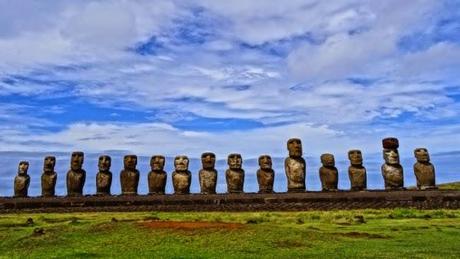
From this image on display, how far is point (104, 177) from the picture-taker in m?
33.4

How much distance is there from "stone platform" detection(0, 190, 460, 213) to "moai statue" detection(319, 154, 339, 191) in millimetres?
1257

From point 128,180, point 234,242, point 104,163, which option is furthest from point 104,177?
point 234,242

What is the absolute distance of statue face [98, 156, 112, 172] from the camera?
33.7 meters

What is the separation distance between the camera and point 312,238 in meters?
16.1

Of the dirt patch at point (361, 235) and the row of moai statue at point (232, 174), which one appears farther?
the row of moai statue at point (232, 174)

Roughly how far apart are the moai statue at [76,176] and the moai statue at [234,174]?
7538 millimetres

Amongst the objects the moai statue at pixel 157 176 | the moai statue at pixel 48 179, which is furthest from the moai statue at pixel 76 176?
the moai statue at pixel 157 176

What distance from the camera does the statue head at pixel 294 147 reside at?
32.1 metres

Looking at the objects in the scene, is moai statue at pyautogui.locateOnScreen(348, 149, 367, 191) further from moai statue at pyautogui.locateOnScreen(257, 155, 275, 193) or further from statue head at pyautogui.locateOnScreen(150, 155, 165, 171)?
statue head at pyautogui.locateOnScreen(150, 155, 165, 171)

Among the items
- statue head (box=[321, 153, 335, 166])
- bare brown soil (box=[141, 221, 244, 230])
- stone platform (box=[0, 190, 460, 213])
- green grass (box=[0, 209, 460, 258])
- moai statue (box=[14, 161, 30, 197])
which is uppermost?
statue head (box=[321, 153, 335, 166])

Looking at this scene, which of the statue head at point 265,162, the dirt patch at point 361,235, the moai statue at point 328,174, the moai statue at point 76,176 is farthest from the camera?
the moai statue at point 76,176

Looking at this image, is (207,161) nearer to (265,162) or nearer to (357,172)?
(265,162)

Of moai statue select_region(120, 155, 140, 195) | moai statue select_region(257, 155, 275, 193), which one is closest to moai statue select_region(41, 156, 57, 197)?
moai statue select_region(120, 155, 140, 195)

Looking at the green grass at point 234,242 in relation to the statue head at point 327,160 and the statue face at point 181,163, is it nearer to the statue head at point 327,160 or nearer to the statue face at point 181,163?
the statue head at point 327,160
